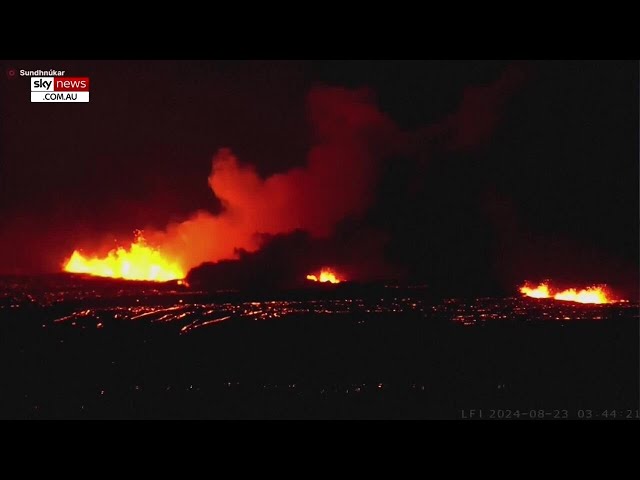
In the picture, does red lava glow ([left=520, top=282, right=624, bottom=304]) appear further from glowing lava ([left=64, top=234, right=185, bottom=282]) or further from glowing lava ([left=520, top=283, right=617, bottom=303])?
glowing lava ([left=64, top=234, right=185, bottom=282])

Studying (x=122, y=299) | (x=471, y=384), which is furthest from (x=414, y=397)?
(x=122, y=299)

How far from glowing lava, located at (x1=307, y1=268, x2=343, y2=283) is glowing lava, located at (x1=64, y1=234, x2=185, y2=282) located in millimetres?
2933

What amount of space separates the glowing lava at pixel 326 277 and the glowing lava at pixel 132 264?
2933mm

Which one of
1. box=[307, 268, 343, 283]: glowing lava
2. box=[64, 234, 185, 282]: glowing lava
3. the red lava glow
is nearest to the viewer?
box=[64, 234, 185, 282]: glowing lava

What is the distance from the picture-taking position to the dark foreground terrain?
273 inches

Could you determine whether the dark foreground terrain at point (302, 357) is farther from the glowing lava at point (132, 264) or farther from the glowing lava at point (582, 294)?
the glowing lava at point (582, 294)

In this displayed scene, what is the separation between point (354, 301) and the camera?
11.8 meters

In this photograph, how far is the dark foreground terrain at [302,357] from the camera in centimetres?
693

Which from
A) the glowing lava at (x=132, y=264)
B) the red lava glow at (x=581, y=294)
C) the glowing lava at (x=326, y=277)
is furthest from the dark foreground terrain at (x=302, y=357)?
the glowing lava at (x=326, y=277)

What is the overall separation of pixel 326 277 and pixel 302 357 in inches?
229

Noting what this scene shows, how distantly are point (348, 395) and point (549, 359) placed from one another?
9.64 ft

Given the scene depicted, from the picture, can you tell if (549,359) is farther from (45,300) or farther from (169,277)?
(169,277)

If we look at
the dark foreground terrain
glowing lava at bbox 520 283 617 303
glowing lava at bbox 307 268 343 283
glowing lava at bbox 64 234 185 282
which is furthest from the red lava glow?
glowing lava at bbox 64 234 185 282

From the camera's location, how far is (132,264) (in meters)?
13.5
